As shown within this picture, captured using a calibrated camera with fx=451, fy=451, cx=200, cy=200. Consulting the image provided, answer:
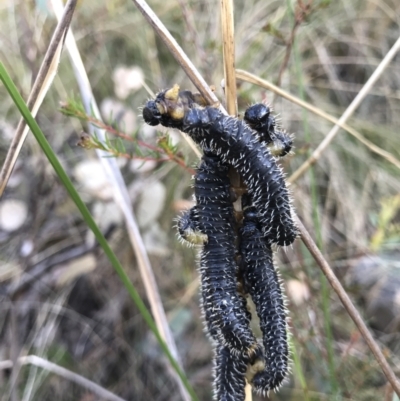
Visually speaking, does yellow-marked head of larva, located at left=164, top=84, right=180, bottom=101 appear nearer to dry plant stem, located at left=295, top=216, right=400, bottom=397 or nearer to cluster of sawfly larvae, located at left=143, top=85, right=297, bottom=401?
cluster of sawfly larvae, located at left=143, top=85, right=297, bottom=401

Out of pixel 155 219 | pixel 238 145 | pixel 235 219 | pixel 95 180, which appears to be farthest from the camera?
pixel 155 219

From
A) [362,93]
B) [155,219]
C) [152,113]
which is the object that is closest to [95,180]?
[155,219]

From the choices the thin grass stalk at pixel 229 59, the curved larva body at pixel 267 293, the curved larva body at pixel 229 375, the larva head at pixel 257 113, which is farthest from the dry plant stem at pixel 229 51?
the curved larva body at pixel 229 375

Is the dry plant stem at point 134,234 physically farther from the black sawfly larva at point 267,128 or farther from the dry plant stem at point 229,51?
the black sawfly larva at point 267,128

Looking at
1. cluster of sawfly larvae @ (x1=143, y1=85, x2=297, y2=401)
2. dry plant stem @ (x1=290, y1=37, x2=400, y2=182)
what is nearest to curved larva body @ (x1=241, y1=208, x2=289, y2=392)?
cluster of sawfly larvae @ (x1=143, y1=85, x2=297, y2=401)

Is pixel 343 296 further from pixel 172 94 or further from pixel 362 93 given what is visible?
pixel 362 93

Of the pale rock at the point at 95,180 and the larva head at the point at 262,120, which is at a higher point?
the larva head at the point at 262,120

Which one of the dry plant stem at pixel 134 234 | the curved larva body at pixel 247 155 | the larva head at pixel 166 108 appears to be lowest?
the dry plant stem at pixel 134 234
